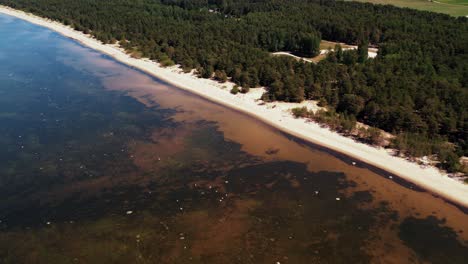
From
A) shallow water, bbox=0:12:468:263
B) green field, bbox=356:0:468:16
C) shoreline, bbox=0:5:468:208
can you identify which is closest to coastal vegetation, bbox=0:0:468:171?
shoreline, bbox=0:5:468:208

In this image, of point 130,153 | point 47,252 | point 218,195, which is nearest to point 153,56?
point 130,153

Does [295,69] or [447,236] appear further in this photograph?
[295,69]

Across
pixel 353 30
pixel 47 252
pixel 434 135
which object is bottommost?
pixel 47 252

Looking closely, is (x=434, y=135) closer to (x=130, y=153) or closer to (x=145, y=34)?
(x=130, y=153)

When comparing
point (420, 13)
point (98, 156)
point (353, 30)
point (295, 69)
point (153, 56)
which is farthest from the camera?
point (420, 13)

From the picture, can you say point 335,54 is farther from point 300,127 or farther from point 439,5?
point 439,5

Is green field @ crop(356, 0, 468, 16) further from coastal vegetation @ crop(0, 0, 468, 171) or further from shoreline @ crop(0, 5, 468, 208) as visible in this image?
shoreline @ crop(0, 5, 468, 208)

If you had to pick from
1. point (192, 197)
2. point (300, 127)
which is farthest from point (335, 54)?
point (192, 197)
